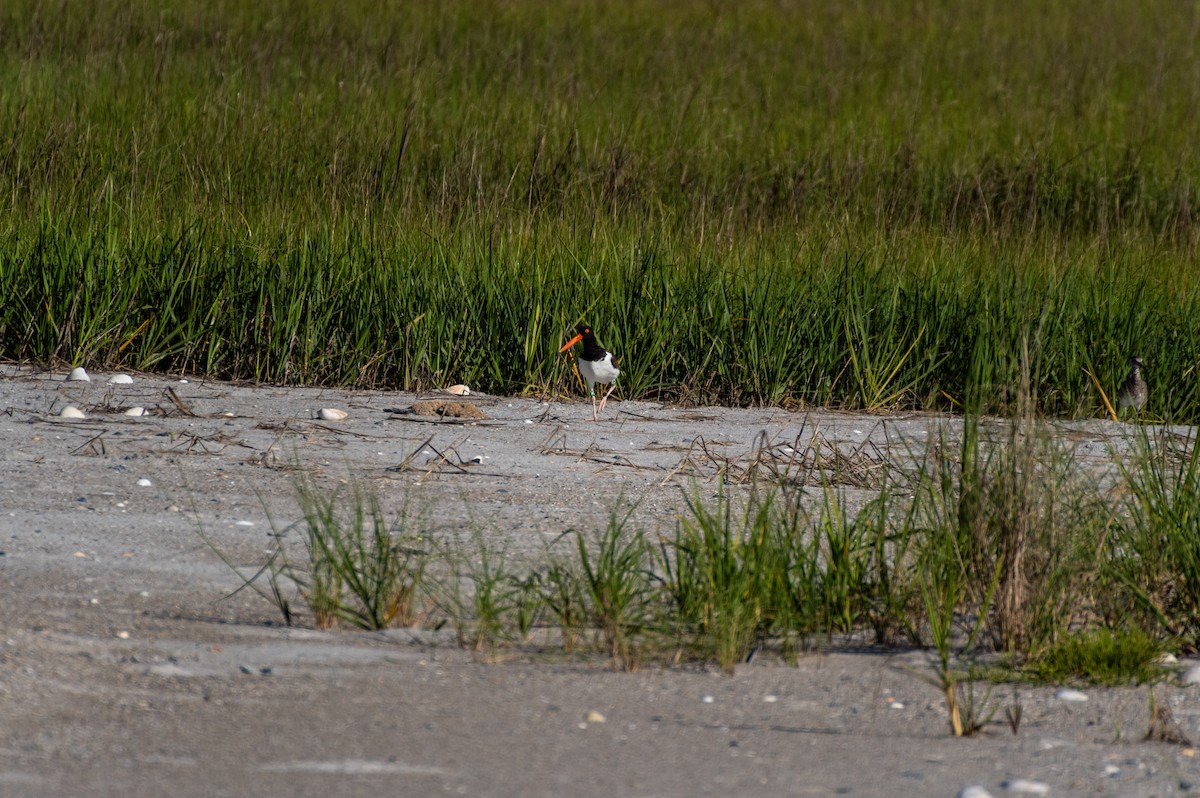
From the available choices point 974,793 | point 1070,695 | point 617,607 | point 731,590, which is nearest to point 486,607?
point 617,607

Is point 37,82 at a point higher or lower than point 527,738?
higher

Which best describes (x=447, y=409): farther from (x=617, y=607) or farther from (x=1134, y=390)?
(x=1134, y=390)

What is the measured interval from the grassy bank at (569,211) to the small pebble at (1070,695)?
792 mm

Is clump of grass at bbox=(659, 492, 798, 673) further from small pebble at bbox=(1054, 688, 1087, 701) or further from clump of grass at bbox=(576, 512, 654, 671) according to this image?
small pebble at bbox=(1054, 688, 1087, 701)

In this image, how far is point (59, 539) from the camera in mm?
4188

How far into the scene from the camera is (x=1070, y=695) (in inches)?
131

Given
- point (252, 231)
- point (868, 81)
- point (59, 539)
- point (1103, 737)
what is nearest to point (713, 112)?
point (868, 81)

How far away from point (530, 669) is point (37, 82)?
343 inches

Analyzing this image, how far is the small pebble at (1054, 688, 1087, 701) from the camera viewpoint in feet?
10.9

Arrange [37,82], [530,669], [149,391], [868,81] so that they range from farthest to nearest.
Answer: [868,81]
[37,82]
[149,391]
[530,669]

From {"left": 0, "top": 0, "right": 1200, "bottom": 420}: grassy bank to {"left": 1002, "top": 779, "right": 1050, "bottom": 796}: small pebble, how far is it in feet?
3.90

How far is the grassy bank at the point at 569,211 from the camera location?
22.9 feet

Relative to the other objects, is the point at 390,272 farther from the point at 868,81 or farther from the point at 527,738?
the point at 868,81

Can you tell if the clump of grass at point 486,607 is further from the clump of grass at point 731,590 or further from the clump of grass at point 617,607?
the clump of grass at point 731,590
